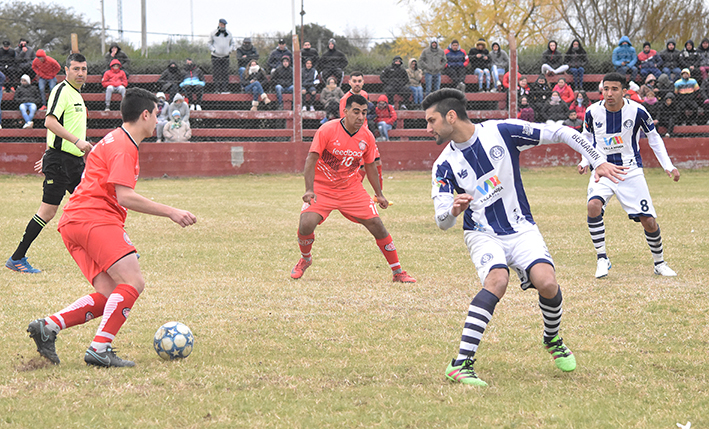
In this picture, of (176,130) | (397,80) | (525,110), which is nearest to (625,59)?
(525,110)

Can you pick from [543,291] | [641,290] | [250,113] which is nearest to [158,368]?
[543,291]

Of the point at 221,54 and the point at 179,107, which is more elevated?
the point at 221,54

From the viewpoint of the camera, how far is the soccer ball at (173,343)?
4.51 m

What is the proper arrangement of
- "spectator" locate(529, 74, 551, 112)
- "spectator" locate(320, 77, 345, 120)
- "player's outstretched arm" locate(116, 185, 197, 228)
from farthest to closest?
"spectator" locate(529, 74, 551, 112) < "spectator" locate(320, 77, 345, 120) < "player's outstretched arm" locate(116, 185, 197, 228)

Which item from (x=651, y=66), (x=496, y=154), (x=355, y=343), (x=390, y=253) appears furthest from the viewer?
(x=651, y=66)

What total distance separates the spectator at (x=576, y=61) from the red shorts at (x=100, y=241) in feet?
64.3

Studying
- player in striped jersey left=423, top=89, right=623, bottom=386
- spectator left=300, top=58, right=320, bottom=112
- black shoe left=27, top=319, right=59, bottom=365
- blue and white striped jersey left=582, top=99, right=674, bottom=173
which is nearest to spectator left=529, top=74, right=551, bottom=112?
spectator left=300, top=58, right=320, bottom=112

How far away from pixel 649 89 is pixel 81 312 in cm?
1920

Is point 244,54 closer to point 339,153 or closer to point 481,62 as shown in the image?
point 481,62

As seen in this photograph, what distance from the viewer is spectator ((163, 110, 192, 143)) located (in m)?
20.4

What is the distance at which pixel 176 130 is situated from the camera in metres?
20.4

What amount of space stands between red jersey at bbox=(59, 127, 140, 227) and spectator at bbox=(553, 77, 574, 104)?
17911mm

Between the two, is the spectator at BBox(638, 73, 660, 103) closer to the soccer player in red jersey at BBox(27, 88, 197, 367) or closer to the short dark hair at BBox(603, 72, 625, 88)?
the short dark hair at BBox(603, 72, 625, 88)

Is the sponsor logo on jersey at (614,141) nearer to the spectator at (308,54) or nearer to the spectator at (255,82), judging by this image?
the spectator at (308,54)
